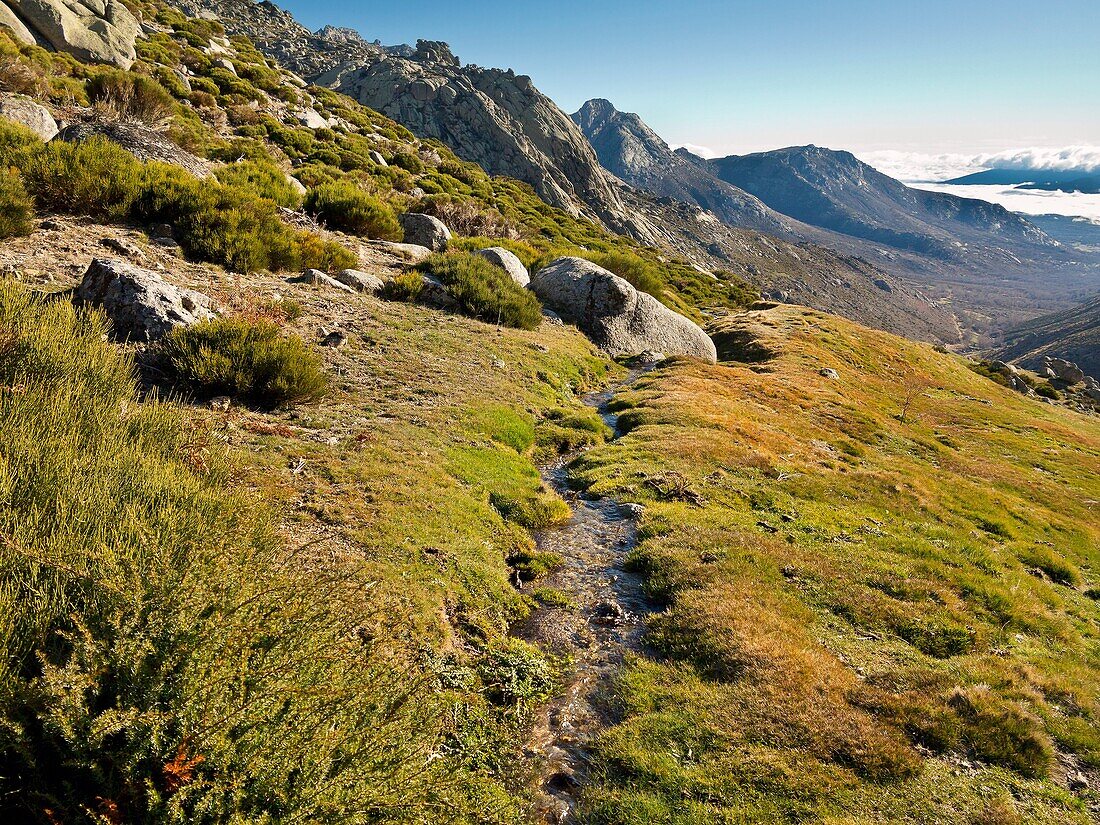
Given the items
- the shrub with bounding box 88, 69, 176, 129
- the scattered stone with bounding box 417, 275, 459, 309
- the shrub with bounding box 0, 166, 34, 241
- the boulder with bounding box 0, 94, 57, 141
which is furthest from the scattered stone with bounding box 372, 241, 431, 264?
the shrub with bounding box 0, 166, 34, 241

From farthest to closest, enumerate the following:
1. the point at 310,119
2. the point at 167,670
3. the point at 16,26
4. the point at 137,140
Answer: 1. the point at 310,119
2. the point at 16,26
3. the point at 137,140
4. the point at 167,670

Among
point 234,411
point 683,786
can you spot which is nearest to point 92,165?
point 234,411

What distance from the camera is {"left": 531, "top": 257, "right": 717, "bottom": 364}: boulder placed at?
32125 millimetres

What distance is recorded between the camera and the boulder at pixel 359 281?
20562mm

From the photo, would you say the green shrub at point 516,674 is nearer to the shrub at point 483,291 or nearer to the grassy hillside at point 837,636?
the grassy hillside at point 837,636

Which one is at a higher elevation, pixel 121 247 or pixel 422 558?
pixel 121 247

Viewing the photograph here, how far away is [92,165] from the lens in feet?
48.8

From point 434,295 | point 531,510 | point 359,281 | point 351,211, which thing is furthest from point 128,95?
point 531,510

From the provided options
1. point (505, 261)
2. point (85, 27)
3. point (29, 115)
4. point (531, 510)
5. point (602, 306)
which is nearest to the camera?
point (531, 510)

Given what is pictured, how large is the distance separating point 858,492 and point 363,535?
16.5 m

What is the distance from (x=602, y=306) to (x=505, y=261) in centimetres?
701

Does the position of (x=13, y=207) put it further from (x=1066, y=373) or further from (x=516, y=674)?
(x=1066, y=373)

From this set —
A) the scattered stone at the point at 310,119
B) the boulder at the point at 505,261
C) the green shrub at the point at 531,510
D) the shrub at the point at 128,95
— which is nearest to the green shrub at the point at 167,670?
the green shrub at the point at 531,510

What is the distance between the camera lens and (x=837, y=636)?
960 centimetres
